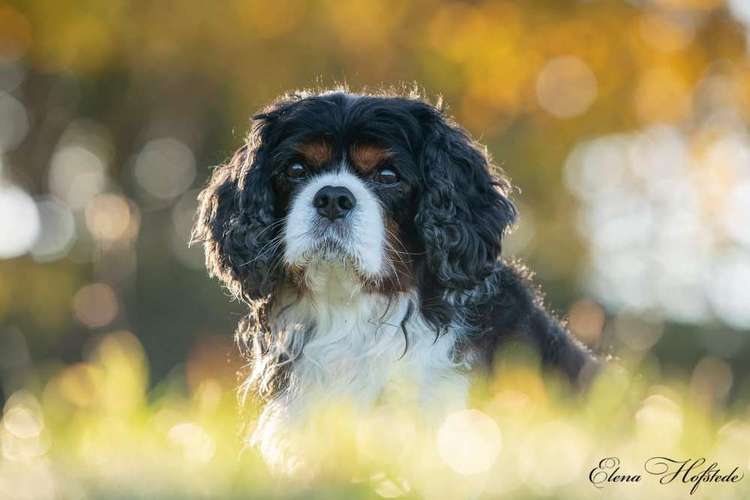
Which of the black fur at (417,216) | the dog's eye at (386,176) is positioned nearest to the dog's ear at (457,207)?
the black fur at (417,216)

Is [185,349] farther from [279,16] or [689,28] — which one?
[689,28]

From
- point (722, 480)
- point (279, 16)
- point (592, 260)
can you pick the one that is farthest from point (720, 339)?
point (722, 480)

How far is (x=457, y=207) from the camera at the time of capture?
5.55 m

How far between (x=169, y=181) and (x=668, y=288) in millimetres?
8251

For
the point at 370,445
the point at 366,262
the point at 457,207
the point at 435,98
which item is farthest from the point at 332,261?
the point at 435,98

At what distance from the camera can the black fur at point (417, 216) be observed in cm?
541

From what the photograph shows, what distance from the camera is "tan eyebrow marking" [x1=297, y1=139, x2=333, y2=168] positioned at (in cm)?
536

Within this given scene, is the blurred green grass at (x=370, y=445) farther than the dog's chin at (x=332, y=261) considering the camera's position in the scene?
No

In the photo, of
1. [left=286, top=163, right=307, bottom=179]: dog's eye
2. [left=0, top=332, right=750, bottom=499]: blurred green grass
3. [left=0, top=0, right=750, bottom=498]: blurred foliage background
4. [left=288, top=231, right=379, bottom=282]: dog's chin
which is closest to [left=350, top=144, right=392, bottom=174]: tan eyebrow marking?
[left=286, top=163, right=307, bottom=179]: dog's eye

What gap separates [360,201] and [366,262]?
26cm

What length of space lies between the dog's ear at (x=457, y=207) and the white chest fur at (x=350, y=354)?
261mm

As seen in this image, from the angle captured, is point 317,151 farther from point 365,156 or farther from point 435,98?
point 435,98

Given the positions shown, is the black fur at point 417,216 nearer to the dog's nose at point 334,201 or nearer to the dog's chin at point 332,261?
the dog's chin at point 332,261

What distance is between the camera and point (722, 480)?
137 inches
